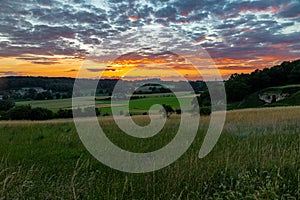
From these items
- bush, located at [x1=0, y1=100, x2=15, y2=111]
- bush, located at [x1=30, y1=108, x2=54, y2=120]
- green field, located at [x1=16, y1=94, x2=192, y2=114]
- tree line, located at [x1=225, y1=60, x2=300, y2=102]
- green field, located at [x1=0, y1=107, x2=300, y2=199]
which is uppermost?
tree line, located at [x1=225, y1=60, x2=300, y2=102]

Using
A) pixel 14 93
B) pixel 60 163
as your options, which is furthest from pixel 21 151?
pixel 14 93

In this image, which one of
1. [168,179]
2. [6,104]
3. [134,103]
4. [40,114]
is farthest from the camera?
[6,104]

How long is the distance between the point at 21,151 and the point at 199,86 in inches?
600

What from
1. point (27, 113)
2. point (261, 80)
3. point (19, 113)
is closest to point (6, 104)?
point (19, 113)

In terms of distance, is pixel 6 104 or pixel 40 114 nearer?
pixel 40 114

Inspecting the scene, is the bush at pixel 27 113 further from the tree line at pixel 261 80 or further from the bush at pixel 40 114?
the tree line at pixel 261 80

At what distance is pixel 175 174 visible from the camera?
5.13 m

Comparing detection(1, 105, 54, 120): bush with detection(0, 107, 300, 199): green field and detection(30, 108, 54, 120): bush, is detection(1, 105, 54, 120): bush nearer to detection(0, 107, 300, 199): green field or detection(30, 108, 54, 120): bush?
detection(30, 108, 54, 120): bush

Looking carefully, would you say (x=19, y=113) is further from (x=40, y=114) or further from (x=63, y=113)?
(x=63, y=113)

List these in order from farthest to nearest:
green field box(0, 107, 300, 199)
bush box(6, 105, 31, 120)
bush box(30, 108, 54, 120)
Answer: bush box(30, 108, 54, 120) < bush box(6, 105, 31, 120) < green field box(0, 107, 300, 199)

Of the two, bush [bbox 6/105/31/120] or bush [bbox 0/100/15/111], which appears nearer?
bush [bbox 6/105/31/120]

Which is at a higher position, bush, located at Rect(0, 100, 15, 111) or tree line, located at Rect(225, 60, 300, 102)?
tree line, located at Rect(225, 60, 300, 102)

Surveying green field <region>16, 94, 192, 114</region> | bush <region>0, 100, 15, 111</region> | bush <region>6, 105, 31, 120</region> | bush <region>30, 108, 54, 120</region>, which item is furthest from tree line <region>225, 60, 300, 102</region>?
bush <region>0, 100, 15, 111</region>

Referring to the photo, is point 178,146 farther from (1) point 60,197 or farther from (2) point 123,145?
(1) point 60,197
